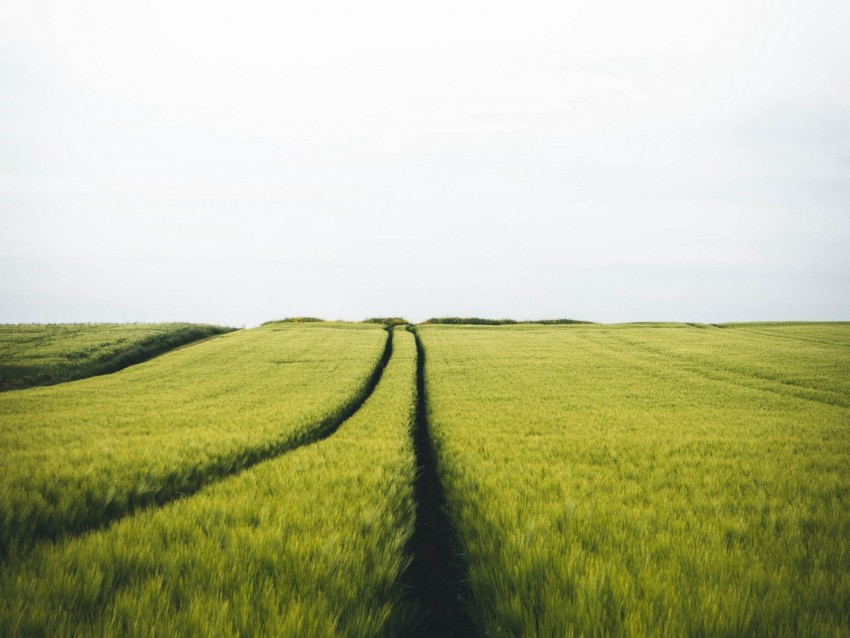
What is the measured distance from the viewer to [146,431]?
8.23m

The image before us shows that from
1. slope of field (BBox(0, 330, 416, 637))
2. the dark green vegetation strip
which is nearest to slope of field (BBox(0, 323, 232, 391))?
slope of field (BBox(0, 330, 416, 637))

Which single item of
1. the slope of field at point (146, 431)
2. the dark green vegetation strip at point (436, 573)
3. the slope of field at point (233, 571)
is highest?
the slope of field at point (233, 571)

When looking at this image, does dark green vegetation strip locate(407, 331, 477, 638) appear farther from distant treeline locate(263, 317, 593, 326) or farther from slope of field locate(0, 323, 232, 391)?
distant treeline locate(263, 317, 593, 326)

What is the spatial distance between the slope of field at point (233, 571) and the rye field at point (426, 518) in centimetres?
2

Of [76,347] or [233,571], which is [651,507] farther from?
[76,347]

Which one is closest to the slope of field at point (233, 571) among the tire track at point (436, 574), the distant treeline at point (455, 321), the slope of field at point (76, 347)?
the tire track at point (436, 574)

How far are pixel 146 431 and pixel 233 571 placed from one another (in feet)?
23.1

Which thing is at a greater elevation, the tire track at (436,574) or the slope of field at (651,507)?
the slope of field at (651,507)

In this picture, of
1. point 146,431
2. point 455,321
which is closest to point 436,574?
point 146,431

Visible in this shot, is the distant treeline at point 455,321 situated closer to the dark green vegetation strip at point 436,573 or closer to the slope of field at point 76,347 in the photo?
the slope of field at point 76,347

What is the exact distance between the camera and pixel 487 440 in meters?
7.76

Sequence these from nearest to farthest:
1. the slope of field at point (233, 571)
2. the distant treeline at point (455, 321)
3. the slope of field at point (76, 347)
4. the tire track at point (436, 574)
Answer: the slope of field at point (233, 571), the tire track at point (436, 574), the slope of field at point (76, 347), the distant treeline at point (455, 321)

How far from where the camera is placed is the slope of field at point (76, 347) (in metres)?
19.2

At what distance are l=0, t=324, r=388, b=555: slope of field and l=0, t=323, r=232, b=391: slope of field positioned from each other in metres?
5.01
